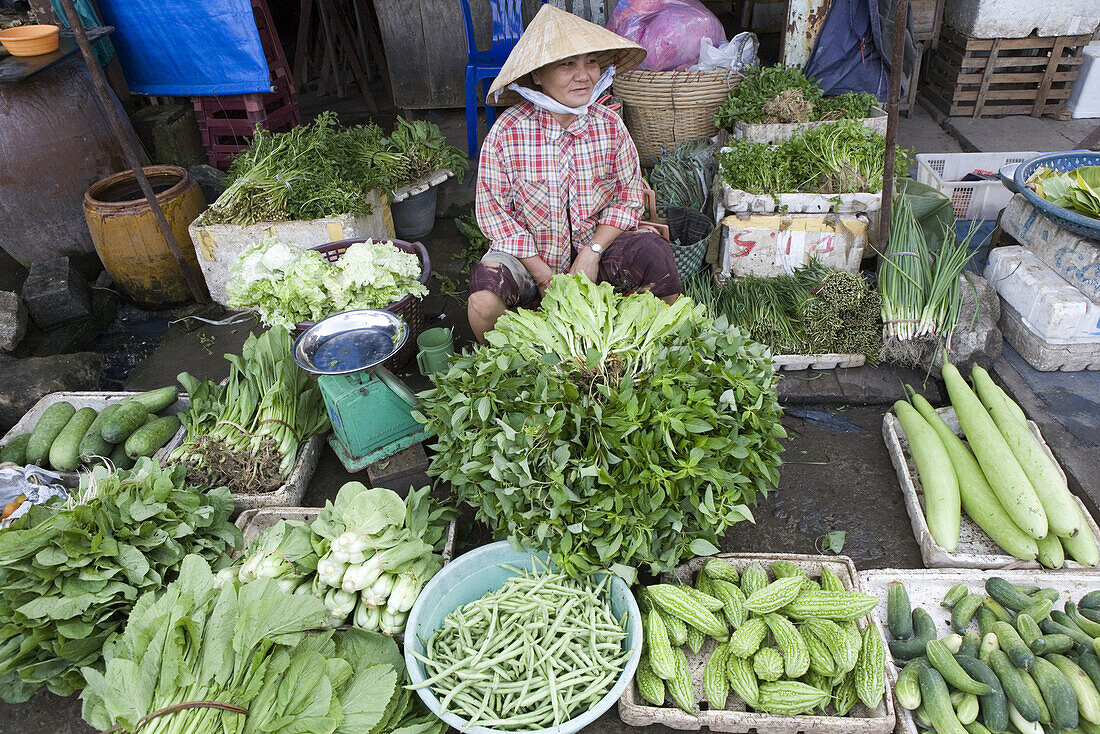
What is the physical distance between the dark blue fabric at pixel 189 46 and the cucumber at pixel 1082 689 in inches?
241

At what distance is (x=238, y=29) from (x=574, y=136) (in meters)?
3.56

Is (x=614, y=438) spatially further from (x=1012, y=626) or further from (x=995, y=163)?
(x=995, y=163)

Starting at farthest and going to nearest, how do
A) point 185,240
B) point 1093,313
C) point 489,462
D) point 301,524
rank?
point 185,240, point 1093,313, point 301,524, point 489,462

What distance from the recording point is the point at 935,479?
8.57 ft

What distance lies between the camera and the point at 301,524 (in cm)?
241

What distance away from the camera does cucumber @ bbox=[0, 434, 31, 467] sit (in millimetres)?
3018

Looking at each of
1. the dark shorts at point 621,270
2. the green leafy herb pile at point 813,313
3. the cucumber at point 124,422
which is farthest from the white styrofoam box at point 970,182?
the cucumber at point 124,422

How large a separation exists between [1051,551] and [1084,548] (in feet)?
0.38

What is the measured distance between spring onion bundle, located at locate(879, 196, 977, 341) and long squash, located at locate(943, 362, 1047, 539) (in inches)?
17.6

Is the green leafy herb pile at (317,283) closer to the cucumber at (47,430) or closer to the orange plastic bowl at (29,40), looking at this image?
the cucumber at (47,430)

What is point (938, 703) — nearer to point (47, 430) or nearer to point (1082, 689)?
point (1082, 689)

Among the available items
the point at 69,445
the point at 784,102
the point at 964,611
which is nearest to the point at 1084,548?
the point at 964,611

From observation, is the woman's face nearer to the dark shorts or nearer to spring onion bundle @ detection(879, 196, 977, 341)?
the dark shorts

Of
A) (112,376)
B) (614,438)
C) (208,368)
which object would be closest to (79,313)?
(112,376)
